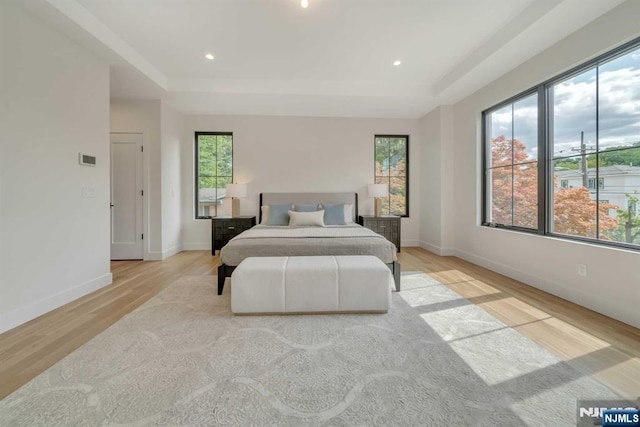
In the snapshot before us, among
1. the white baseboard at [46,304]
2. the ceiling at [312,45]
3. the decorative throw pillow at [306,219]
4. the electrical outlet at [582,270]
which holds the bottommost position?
the white baseboard at [46,304]

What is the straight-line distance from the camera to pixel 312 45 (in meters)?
3.27

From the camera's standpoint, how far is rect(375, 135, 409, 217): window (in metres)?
5.65

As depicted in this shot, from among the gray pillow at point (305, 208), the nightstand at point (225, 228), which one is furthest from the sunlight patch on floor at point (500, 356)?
the nightstand at point (225, 228)

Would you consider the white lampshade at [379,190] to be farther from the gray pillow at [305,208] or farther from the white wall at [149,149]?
the white wall at [149,149]

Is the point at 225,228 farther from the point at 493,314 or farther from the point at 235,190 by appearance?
A: the point at 493,314

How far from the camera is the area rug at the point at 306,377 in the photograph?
49.8 inches

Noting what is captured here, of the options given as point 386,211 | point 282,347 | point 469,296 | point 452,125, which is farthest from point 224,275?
point 452,125

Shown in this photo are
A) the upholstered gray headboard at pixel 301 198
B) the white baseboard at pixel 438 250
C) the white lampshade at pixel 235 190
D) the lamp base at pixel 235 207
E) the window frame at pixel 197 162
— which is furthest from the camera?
the window frame at pixel 197 162

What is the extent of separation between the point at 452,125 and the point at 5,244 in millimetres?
5994

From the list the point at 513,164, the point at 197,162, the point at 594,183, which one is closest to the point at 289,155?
the point at 197,162

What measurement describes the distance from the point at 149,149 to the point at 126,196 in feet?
2.93

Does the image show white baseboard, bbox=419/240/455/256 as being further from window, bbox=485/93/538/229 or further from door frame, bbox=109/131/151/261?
door frame, bbox=109/131/151/261

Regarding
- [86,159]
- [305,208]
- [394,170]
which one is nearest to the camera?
[86,159]

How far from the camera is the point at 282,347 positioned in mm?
1851
